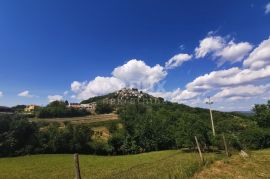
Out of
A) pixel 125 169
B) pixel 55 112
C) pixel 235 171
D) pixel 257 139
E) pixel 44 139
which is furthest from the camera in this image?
pixel 55 112

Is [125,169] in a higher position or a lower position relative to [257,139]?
lower

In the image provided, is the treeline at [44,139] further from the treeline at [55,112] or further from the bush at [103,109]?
the bush at [103,109]

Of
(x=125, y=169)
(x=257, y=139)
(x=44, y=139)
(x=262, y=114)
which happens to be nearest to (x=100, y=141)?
(x=44, y=139)

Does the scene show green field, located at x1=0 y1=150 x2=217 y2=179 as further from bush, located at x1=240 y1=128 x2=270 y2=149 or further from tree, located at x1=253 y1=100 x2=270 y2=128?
tree, located at x1=253 y1=100 x2=270 y2=128

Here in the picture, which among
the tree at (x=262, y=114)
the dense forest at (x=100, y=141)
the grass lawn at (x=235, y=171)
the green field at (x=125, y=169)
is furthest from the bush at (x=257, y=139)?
the grass lawn at (x=235, y=171)

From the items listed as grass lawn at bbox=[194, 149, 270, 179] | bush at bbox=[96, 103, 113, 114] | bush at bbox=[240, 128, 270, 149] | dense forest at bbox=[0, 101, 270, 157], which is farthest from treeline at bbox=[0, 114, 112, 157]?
bush at bbox=[96, 103, 113, 114]

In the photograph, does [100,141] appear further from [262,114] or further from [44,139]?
[262,114]

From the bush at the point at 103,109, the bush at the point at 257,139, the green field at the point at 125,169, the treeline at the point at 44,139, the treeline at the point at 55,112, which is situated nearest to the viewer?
the green field at the point at 125,169

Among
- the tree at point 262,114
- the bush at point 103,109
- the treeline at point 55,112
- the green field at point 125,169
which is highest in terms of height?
the bush at point 103,109

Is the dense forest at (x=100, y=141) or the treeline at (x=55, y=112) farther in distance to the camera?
the treeline at (x=55, y=112)

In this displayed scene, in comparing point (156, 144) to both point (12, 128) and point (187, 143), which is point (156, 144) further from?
point (12, 128)

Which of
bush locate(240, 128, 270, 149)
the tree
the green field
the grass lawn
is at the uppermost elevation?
the tree

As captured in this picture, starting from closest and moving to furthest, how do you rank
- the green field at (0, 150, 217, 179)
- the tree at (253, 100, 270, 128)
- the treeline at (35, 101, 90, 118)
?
the green field at (0, 150, 217, 179) → the tree at (253, 100, 270, 128) → the treeline at (35, 101, 90, 118)

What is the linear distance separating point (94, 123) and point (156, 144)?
148ft
